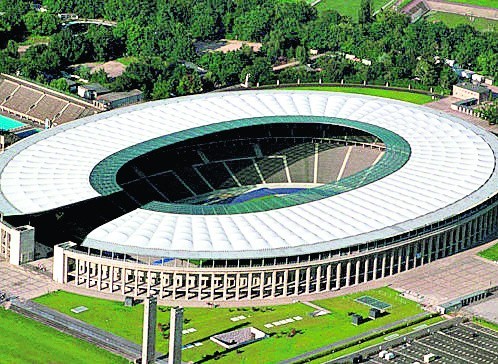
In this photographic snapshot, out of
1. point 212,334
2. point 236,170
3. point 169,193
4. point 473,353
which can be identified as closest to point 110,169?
point 169,193

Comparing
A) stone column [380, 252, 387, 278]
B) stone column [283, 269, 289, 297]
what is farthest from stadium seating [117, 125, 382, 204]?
stone column [380, 252, 387, 278]

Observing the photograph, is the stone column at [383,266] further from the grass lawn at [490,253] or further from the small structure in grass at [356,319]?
the grass lawn at [490,253]

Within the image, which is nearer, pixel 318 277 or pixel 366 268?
pixel 318 277

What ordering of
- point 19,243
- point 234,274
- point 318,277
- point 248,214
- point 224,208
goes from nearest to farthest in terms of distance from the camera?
point 234,274 → point 318,277 → point 19,243 → point 248,214 → point 224,208

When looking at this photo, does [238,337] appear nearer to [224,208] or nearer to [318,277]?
[318,277]

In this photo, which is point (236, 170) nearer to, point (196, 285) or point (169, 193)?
point (169, 193)

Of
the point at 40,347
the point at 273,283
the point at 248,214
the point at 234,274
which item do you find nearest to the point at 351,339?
the point at 273,283

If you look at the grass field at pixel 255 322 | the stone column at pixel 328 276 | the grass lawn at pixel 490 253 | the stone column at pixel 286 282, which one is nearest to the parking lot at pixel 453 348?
the grass field at pixel 255 322
